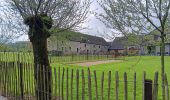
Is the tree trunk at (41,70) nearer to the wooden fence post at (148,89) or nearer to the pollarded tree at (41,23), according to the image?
the pollarded tree at (41,23)

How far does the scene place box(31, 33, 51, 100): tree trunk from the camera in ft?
21.9

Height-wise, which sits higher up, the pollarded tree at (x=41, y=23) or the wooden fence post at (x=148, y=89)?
the pollarded tree at (x=41, y=23)

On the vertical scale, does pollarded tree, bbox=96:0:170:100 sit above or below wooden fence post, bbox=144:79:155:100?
above

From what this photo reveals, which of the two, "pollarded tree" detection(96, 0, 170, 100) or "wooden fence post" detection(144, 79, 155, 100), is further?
"pollarded tree" detection(96, 0, 170, 100)

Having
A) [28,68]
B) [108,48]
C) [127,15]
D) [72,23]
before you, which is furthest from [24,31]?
[108,48]

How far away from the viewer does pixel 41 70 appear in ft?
22.4

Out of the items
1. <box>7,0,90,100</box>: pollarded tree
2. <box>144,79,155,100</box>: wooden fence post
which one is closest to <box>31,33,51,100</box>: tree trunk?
<box>7,0,90,100</box>: pollarded tree

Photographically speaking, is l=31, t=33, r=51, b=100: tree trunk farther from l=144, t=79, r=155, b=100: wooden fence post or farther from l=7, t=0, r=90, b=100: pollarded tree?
l=144, t=79, r=155, b=100: wooden fence post

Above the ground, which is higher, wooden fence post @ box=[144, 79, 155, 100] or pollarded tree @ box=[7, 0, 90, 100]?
pollarded tree @ box=[7, 0, 90, 100]

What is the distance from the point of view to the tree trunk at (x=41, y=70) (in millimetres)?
6684

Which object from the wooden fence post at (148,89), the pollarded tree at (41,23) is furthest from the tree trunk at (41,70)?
the wooden fence post at (148,89)

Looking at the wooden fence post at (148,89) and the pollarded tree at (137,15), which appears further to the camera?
the pollarded tree at (137,15)

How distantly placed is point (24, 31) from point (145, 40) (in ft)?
15.0

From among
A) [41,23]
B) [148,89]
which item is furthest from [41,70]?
[148,89]
